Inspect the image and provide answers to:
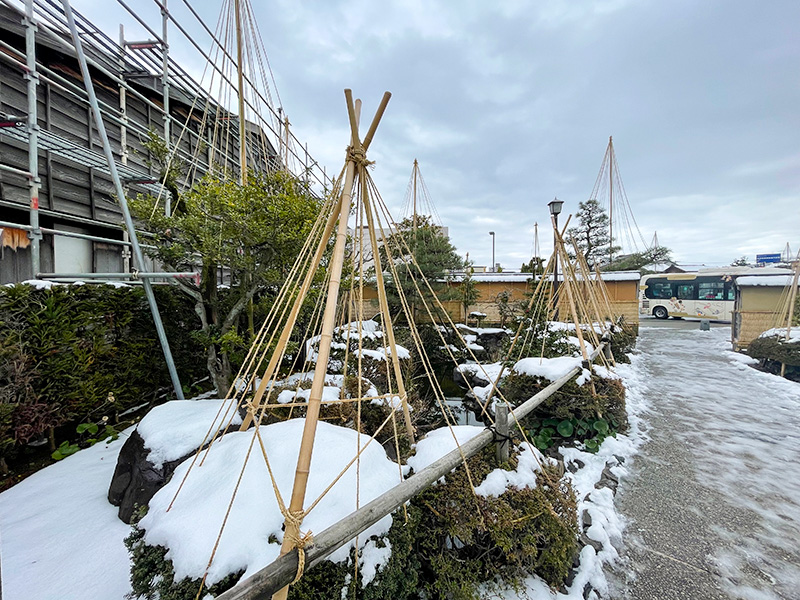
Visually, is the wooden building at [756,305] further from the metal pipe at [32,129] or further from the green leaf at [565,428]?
the metal pipe at [32,129]

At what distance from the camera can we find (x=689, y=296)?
50.2 feet

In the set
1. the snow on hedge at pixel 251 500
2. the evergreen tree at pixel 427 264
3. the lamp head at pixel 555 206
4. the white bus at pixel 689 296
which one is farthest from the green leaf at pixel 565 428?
the white bus at pixel 689 296

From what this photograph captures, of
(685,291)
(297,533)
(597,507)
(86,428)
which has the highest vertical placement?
(685,291)

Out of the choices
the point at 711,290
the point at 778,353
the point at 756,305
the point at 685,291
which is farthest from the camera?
the point at 685,291

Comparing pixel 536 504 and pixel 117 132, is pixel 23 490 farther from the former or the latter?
pixel 117 132

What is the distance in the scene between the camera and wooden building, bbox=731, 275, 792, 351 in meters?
7.67

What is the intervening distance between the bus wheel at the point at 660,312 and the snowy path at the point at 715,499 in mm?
13931

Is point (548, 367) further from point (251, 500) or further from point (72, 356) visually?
point (72, 356)

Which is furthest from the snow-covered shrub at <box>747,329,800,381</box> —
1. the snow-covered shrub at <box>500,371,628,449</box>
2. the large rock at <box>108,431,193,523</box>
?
the large rock at <box>108,431,193,523</box>

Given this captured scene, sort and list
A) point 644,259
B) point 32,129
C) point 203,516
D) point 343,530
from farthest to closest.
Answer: point 644,259 < point 32,129 < point 203,516 < point 343,530

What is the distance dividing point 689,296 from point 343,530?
20.2 m

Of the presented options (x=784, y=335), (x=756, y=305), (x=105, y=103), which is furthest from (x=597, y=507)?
(x=756, y=305)

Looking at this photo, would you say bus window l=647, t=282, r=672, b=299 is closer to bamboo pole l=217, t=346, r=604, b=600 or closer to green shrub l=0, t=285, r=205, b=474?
bamboo pole l=217, t=346, r=604, b=600

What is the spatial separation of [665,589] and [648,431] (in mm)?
2417
